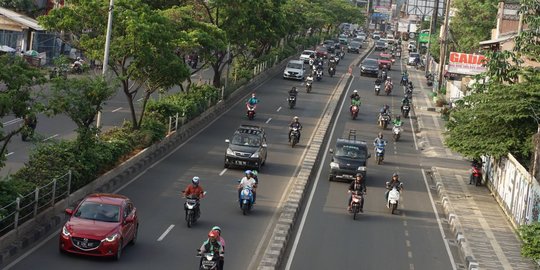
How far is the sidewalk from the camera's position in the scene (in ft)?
85.9

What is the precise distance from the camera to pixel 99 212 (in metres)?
22.1

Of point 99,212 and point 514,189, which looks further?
point 514,189

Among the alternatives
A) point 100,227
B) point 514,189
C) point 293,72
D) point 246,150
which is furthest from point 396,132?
point 100,227

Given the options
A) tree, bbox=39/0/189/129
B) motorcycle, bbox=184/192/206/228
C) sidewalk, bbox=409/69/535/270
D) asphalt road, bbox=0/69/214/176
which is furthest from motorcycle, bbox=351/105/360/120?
motorcycle, bbox=184/192/206/228

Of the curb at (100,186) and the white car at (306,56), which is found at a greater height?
the white car at (306,56)

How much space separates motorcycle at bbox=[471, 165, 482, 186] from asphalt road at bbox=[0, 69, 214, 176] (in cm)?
1611

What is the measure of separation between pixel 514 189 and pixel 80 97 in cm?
1519

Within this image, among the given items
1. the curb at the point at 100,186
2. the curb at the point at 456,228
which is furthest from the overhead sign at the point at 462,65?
the curb at the point at 456,228

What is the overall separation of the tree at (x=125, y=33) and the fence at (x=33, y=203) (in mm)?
12397

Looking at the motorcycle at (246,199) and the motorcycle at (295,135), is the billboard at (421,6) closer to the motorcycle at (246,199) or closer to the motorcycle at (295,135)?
the motorcycle at (295,135)

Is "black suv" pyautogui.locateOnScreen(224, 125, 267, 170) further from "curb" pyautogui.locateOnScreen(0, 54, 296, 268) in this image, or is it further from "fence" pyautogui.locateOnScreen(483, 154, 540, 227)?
"fence" pyautogui.locateOnScreen(483, 154, 540, 227)

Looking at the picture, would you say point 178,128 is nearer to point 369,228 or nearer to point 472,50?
point 369,228

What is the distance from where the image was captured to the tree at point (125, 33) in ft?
125

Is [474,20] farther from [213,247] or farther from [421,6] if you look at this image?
[213,247]
